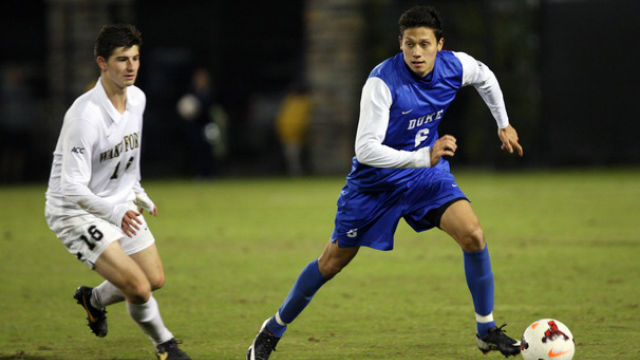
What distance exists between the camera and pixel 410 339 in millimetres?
6633

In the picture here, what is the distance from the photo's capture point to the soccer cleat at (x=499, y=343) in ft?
19.3

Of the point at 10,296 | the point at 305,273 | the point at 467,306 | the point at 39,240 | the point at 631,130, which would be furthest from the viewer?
the point at 631,130

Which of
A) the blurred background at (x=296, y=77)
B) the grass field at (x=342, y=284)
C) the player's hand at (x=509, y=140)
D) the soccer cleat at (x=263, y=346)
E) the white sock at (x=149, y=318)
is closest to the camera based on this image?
the white sock at (x=149, y=318)

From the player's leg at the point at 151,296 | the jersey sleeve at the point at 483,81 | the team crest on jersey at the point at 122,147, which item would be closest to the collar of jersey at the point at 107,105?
the team crest on jersey at the point at 122,147

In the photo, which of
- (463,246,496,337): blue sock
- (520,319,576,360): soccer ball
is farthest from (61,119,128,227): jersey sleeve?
(520,319,576,360): soccer ball

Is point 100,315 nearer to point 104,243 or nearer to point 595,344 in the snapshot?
point 104,243

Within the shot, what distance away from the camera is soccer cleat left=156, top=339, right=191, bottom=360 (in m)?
5.83

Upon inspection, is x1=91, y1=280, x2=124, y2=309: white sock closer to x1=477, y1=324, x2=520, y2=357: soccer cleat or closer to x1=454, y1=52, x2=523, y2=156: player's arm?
x1=477, y1=324, x2=520, y2=357: soccer cleat

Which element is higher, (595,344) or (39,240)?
(595,344)

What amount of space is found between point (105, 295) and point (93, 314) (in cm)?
17

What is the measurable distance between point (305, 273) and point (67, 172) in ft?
5.06

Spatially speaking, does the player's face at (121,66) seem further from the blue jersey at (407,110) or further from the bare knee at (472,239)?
the bare knee at (472,239)

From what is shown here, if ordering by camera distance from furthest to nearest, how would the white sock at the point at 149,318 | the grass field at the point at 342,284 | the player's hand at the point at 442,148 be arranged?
the grass field at the point at 342,284, the white sock at the point at 149,318, the player's hand at the point at 442,148

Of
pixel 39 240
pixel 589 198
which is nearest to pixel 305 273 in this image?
pixel 39 240
